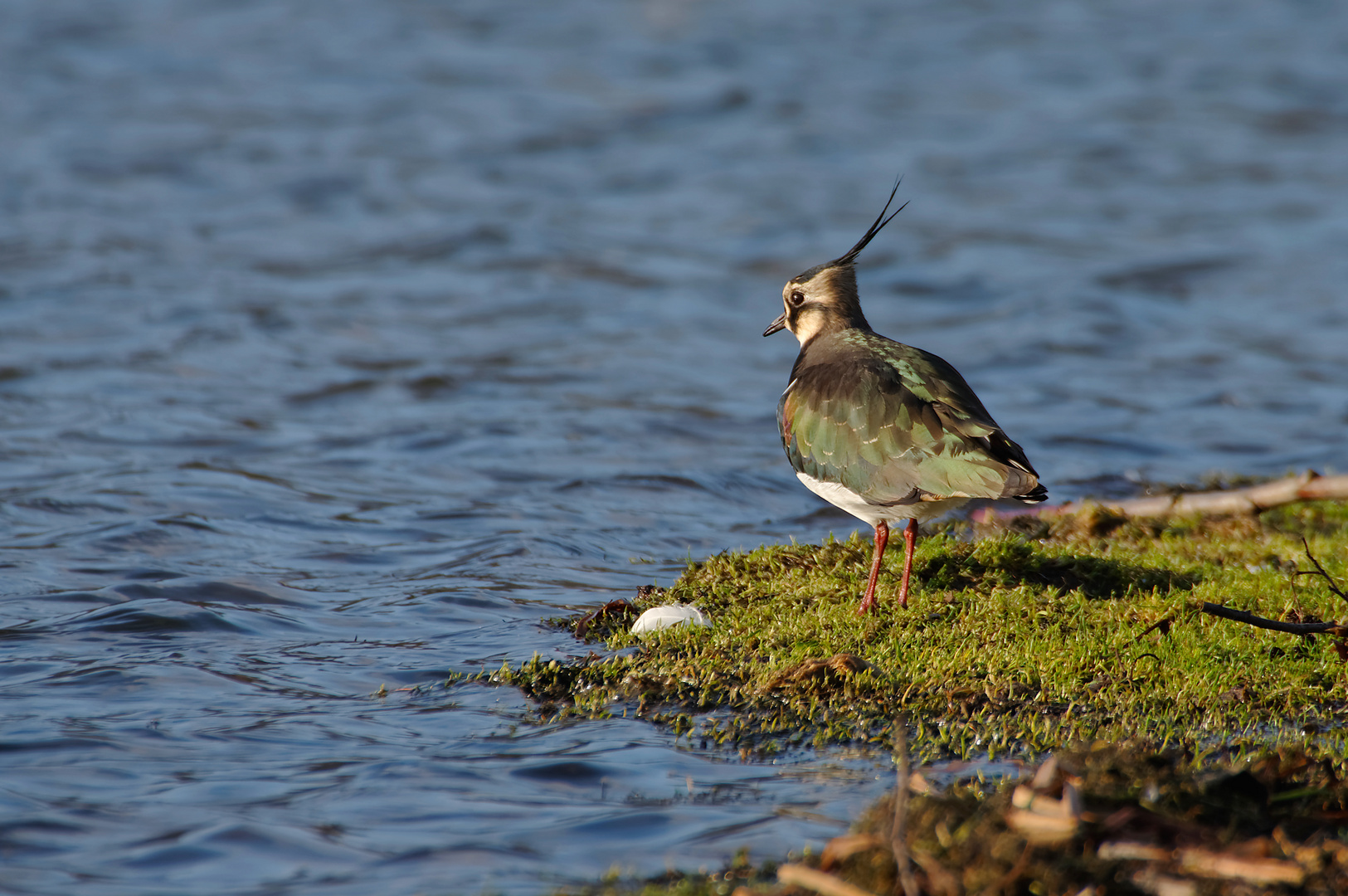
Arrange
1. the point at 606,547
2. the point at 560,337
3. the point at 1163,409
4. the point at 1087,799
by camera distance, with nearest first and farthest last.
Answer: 1. the point at 1087,799
2. the point at 606,547
3. the point at 1163,409
4. the point at 560,337

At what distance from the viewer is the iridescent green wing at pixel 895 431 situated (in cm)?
725

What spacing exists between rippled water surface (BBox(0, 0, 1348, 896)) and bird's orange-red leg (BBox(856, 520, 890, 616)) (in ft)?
5.04

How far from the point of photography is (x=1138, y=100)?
27078 mm

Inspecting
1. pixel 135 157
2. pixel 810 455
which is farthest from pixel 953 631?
pixel 135 157

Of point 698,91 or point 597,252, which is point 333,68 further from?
point 597,252

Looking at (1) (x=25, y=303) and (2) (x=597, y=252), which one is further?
(2) (x=597, y=252)

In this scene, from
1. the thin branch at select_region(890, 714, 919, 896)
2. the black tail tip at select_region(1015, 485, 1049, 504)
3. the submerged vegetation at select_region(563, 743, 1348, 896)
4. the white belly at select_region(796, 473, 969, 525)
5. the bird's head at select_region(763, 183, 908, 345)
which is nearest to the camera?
the thin branch at select_region(890, 714, 919, 896)

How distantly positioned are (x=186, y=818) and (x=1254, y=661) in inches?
199

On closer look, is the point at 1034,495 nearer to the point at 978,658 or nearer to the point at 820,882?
the point at 978,658

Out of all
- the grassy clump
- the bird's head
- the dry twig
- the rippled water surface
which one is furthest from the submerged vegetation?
the bird's head

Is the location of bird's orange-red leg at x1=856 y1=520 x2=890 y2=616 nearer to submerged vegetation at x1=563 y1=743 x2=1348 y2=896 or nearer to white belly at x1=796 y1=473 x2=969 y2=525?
white belly at x1=796 y1=473 x2=969 y2=525

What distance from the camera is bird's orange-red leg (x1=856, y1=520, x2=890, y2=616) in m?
7.53

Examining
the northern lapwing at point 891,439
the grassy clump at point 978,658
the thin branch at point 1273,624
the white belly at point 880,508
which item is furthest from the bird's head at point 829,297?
the thin branch at point 1273,624

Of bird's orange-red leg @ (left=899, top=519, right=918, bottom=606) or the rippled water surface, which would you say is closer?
the rippled water surface
